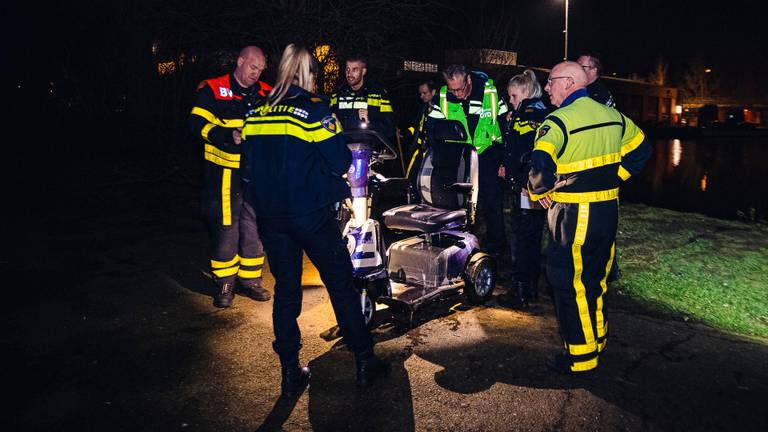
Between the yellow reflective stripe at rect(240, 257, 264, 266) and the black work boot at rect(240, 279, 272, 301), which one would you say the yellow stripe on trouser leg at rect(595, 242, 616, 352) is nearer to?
the black work boot at rect(240, 279, 272, 301)

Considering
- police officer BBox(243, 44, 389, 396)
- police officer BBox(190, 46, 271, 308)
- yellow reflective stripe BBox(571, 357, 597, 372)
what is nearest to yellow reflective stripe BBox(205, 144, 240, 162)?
police officer BBox(190, 46, 271, 308)

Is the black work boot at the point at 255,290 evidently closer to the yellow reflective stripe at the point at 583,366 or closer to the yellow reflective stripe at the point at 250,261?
the yellow reflective stripe at the point at 250,261

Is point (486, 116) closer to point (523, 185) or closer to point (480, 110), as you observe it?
point (480, 110)

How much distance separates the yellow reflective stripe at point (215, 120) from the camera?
5.08 m

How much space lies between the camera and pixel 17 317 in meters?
5.03

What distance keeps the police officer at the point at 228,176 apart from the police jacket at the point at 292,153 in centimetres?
171

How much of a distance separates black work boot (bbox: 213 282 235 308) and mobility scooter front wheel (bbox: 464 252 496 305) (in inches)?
87.0

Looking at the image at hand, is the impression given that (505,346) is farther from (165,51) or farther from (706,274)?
(165,51)

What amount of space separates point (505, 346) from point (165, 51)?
10801mm

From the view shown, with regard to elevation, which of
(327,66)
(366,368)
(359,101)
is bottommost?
(366,368)

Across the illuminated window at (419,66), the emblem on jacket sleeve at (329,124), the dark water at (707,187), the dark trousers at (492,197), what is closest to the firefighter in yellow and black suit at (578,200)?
the emblem on jacket sleeve at (329,124)

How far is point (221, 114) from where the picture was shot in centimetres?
515

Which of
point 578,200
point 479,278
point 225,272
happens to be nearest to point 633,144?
point 578,200

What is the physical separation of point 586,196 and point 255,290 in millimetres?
3298
